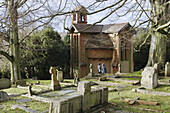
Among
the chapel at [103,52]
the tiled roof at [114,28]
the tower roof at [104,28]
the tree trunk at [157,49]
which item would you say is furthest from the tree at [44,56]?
the tree trunk at [157,49]

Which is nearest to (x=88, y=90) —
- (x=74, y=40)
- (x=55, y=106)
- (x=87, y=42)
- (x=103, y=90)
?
(x=103, y=90)

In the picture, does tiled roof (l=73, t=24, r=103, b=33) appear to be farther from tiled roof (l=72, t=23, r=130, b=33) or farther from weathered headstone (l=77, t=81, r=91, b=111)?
weathered headstone (l=77, t=81, r=91, b=111)

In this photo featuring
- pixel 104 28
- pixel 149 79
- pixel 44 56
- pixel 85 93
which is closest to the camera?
pixel 85 93

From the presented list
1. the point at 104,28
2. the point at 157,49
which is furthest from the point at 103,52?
the point at 157,49

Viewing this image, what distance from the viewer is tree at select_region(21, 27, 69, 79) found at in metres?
24.8

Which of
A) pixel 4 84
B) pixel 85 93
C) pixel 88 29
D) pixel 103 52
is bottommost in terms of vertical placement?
pixel 4 84

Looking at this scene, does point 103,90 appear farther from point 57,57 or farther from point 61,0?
point 57,57

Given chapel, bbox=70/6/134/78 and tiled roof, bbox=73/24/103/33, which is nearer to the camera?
chapel, bbox=70/6/134/78

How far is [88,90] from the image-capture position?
6227mm

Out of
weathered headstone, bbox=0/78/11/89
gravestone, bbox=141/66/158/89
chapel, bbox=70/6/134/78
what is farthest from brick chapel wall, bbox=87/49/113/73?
gravestone, bbox=141/66/158/89

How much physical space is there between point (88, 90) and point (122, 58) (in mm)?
23433

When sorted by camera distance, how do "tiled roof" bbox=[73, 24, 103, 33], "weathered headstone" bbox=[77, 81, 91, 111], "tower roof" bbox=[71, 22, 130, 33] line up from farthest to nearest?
"tiled roof" bbox=[73, 24, 103, 33] → "tower roof" bbox=[71, 22, 130, 33] → "weathered headstone" bbox=[77, 81, 91, 111]

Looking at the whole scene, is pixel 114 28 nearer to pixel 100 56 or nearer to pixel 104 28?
pixel 104 28

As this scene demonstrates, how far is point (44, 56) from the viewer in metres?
24.7
